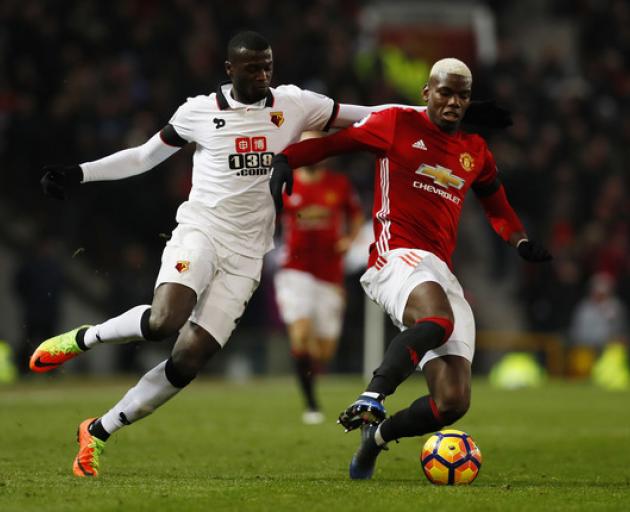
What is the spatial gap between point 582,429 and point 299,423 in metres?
2.61

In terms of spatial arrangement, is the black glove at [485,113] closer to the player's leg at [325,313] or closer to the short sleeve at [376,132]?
the short sleeve at [376,132]

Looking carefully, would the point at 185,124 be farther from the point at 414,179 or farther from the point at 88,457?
the point at 88,457

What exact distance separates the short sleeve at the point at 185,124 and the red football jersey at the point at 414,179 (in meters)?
1.02

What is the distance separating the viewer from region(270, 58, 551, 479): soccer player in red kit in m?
7.57

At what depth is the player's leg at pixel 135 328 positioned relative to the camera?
7.66 metres

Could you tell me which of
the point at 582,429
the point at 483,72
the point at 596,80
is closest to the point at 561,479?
the point at 582,429

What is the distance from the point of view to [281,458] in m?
9.41

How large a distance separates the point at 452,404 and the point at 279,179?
62.3 inches

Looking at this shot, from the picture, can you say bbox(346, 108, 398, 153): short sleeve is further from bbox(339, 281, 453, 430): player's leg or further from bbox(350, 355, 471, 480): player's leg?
bbox(350, 355, 471, 480): player's leg

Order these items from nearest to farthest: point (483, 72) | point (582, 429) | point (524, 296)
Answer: point (582, 429) < point (524, 296) < point (483, 72)

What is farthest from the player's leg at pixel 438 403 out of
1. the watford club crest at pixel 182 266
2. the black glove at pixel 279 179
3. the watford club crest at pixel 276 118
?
the watford club crest at pixel 276 118

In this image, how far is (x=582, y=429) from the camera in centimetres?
1220

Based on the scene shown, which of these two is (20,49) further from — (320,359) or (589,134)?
(589,134)

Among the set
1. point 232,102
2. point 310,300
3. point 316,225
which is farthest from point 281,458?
point 316,225
